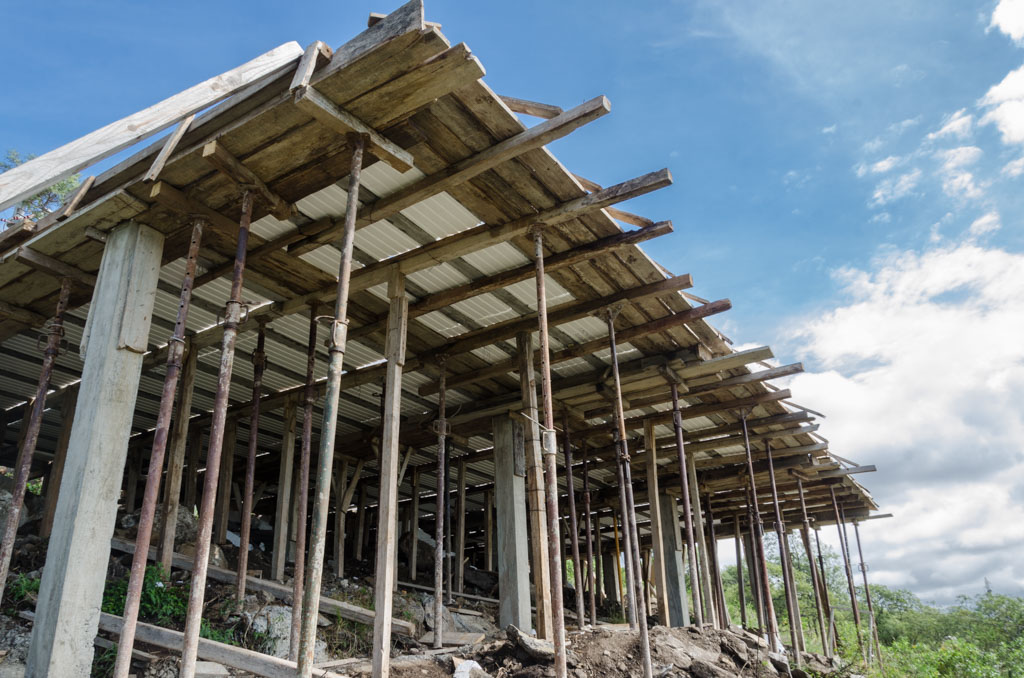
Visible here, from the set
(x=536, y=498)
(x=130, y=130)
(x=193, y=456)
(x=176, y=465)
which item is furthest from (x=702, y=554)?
(x=130, y=130)

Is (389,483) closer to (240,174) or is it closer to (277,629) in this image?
(277,629)

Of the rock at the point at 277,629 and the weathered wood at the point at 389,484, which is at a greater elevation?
the weathered wood at the point at 389,484

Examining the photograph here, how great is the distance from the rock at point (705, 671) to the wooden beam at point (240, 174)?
667 cm

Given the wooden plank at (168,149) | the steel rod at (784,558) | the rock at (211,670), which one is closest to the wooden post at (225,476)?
the rock at (211,670)

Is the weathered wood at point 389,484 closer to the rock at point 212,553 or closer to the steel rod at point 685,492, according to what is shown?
the steel rod at point 685,492

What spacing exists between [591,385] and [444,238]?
444cm

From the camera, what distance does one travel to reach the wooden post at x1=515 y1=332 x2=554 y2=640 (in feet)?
25.6

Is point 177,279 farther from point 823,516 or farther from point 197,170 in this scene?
point 823,516

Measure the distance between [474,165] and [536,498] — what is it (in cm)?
421

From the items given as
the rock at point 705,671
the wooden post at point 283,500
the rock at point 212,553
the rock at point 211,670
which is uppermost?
the wooden post at point 283,500

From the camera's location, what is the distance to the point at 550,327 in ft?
32.6

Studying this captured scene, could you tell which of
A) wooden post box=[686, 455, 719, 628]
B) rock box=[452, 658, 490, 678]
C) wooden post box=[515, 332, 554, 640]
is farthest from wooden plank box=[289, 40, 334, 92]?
wooden post box=[686, 455, 719, 628]

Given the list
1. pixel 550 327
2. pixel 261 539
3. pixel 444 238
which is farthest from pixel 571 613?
pixel 444 238

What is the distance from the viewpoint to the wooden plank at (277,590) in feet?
31.2
